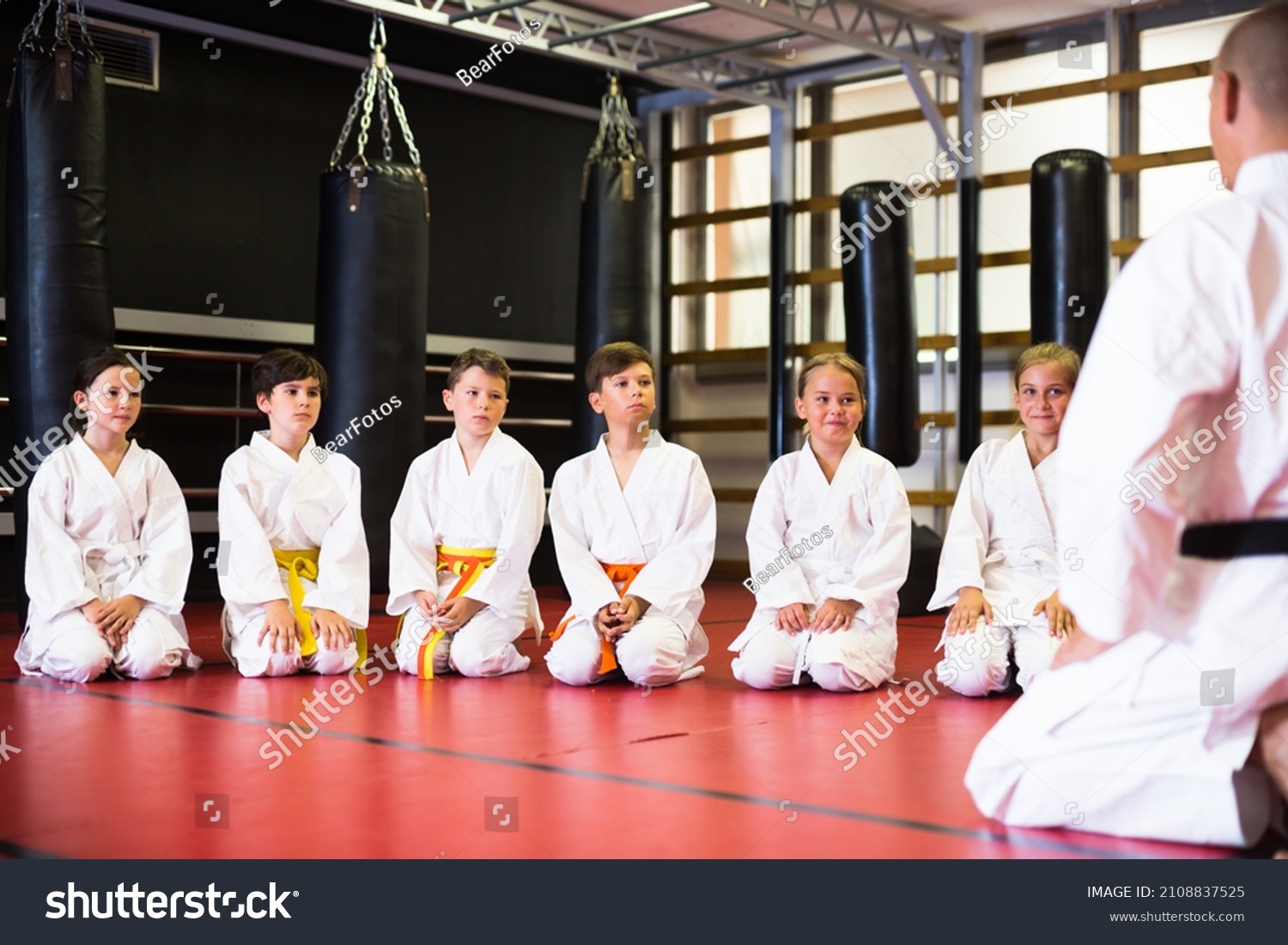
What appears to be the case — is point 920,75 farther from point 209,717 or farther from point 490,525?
point 209,717

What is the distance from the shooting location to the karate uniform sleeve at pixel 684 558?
Result: 4.23m

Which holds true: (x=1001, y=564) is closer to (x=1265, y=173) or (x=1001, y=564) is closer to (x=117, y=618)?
(x=1265, y=173)

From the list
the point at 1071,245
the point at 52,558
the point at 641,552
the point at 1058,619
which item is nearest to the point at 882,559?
the point at 1058,619

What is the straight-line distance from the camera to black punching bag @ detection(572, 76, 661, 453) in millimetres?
7348

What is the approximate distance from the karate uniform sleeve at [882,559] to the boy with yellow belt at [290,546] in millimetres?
1544

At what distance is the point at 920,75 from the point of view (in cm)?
852

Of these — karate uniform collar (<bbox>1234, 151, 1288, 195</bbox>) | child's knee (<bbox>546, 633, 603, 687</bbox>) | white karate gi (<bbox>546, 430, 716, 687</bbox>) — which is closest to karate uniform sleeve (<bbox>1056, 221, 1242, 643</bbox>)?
karate uniform collar (<bbox>1234, 151, 1288, 195</bbox>)

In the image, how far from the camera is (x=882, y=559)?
13.5ft

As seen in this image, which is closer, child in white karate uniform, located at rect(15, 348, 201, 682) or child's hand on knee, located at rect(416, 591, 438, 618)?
child in white karate uniform, located at rect(15, 348, 201, 682)

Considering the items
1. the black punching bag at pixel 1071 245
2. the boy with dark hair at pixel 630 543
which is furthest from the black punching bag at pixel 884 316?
the boy with dark hair at pixel 630 543

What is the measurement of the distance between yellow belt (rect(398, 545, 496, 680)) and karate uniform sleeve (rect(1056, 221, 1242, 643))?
2.74 m

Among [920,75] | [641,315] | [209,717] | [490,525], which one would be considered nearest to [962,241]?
[920,75]

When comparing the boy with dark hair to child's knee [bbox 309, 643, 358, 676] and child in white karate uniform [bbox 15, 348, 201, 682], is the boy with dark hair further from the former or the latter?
child in white karate uniform [bbox 15, 348, 201, 682]

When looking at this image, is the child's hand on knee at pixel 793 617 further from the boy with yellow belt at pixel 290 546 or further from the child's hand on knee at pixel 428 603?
the boy with yellow belt at pixel 290 546
